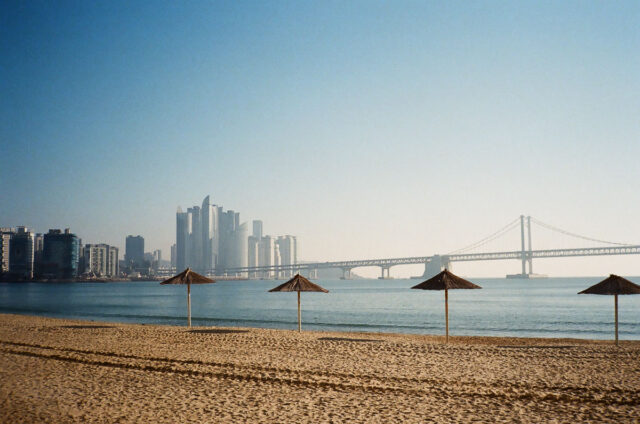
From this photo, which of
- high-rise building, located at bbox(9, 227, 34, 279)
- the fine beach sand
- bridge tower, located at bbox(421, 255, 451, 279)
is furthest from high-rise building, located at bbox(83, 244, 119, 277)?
the fine beach sand

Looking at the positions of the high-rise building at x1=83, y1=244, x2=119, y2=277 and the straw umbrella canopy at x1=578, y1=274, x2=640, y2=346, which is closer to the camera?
the straw umbrella canopy at x1=578, y1=274, x2=640, y2=346

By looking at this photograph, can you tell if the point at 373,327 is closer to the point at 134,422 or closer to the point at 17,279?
the point at 134,422

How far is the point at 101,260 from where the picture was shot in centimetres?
18850

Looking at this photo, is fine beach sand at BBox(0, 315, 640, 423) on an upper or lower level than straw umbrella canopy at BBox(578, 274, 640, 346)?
lower

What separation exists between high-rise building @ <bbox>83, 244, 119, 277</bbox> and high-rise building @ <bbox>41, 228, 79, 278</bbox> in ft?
79.9

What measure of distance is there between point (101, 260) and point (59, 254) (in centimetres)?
3519

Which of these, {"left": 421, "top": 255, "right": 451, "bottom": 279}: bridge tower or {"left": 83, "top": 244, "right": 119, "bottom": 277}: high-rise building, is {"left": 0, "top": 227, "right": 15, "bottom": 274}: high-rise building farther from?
{"left": 421, "top": 255, "right": 451, "bottom": 279}: bridge tower

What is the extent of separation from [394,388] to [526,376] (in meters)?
2.50

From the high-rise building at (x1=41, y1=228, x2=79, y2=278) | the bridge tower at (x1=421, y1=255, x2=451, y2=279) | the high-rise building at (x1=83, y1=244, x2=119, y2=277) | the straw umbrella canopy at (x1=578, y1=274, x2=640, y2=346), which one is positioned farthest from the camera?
the high-rise building at (x1=83, y1=244, x2=119, y2=277)

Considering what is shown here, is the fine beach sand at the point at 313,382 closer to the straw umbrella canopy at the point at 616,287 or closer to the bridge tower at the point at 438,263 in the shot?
the straw umbrella canopy at the point at 616,287

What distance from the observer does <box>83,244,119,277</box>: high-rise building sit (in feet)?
592

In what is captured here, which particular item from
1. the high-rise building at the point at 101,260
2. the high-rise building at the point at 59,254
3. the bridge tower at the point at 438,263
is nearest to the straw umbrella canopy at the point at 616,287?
the bridge tower at the point at 438,263

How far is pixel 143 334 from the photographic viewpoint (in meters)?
15.5

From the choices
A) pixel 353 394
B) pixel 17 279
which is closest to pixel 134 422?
pixel 353 394
